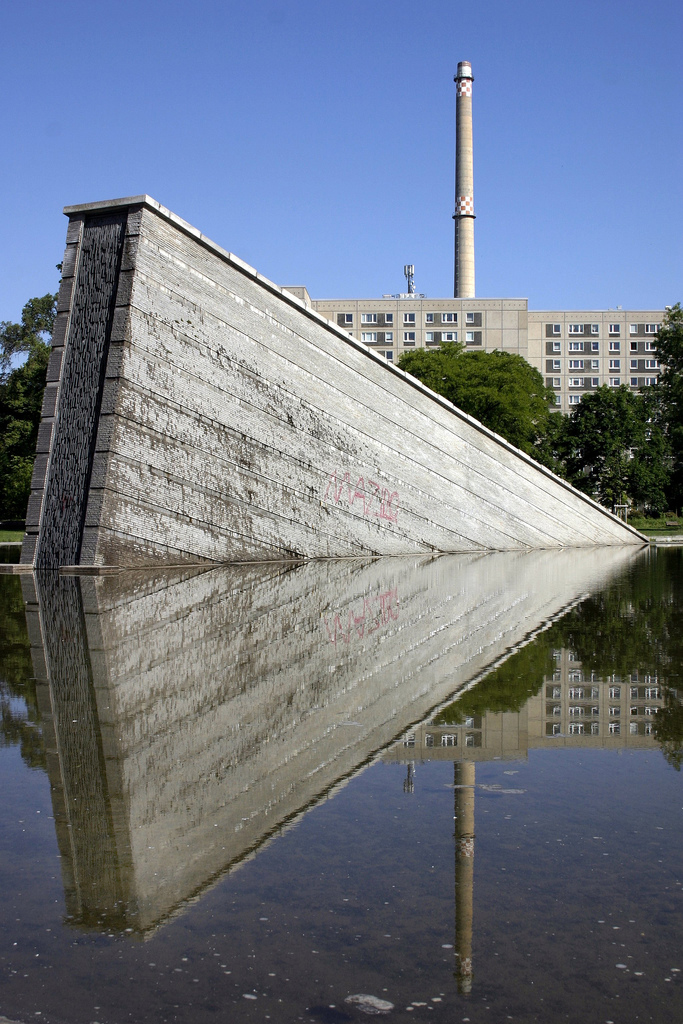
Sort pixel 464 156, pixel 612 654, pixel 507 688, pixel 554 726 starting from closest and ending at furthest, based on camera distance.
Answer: pixel 554 726 < pixel 507 688 < pixel 612 654 < pixel 464 156

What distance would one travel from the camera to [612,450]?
47.3m

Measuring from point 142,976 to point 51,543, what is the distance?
17.5m

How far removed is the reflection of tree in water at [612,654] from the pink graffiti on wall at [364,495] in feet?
31.3

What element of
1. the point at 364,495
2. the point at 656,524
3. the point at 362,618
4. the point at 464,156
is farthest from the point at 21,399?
the point at 464,156

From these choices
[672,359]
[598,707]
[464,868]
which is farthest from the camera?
[672,359]

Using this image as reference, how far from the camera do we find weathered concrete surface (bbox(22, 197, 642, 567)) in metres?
19.0

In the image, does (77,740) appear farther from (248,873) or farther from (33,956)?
(33,956)

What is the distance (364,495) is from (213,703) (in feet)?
59.1

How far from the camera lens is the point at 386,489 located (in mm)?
24859

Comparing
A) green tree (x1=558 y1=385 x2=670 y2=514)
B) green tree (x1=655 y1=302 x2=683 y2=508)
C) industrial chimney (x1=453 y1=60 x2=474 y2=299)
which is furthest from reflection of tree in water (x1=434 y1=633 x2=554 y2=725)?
industrial chimney (x1=453 y1=60 x2=474 y2=299)

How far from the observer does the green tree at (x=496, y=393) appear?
43188 millimetres

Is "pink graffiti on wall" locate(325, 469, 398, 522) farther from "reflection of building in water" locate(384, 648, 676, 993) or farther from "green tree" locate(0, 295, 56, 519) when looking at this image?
"green tree" locate(0, 295, 56, 519)

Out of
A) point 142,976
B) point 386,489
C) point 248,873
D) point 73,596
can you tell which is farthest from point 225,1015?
point 386,489

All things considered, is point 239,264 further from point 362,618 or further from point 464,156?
point 464,156
